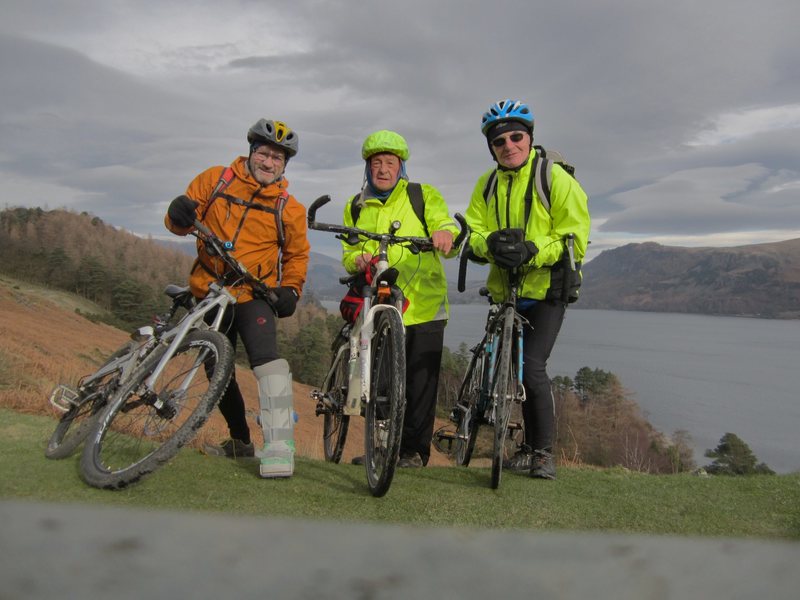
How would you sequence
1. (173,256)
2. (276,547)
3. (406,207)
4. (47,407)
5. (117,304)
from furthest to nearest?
(173,256), (117,304), (47,407), (406,207), (276,547)

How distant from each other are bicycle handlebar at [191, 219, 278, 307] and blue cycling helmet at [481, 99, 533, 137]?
2.16 m

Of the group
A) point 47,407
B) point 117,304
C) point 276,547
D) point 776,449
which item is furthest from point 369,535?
point 117,304

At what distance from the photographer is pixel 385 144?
4.86m

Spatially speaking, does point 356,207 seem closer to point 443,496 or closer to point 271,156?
point 271,156

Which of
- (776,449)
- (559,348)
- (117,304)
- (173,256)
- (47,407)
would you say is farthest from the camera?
(173,256)

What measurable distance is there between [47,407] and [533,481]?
4.86 m

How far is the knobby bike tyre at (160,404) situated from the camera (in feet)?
11.7

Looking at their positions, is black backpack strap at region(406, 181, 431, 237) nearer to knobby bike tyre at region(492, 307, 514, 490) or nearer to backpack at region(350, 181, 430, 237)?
backpack at region(350, 181, 430, 237)

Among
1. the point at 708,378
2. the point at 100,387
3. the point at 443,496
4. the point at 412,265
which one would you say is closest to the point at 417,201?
the point at 412,265

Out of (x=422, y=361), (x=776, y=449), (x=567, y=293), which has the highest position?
(x=567, y=293)

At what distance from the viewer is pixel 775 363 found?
8881 centimetres

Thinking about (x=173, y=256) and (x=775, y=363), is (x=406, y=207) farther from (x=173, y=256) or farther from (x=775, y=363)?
(x=173, y=256)

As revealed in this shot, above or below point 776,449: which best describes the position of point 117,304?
above

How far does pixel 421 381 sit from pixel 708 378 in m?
82.3
